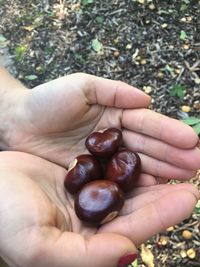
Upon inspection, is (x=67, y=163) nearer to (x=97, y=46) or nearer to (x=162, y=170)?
(x=162, y=170)

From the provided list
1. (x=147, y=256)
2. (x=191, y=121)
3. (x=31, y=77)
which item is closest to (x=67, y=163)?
(x=147, y=256)

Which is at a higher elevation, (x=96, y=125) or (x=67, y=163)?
(x=96, y=125)

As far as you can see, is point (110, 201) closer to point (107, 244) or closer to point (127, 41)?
point (107, 244)

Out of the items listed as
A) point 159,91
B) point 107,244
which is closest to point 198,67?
point 159,91

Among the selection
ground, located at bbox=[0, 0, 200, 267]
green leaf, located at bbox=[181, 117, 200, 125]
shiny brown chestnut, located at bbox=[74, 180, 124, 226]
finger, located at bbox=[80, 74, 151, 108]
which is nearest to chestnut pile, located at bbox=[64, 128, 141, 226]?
shiny brown chestnut, located at bbox=[74, 180, 124, 226]

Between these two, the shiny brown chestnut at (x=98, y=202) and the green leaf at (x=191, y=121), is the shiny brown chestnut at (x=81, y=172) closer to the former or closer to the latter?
the shiny brown chestnut at (x=98, y=202)

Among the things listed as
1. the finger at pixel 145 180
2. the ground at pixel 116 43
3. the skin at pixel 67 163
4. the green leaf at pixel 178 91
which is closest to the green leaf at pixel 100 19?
the ground at pixel 116 43

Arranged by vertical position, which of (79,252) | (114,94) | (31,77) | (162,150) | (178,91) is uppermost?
(114,94)
